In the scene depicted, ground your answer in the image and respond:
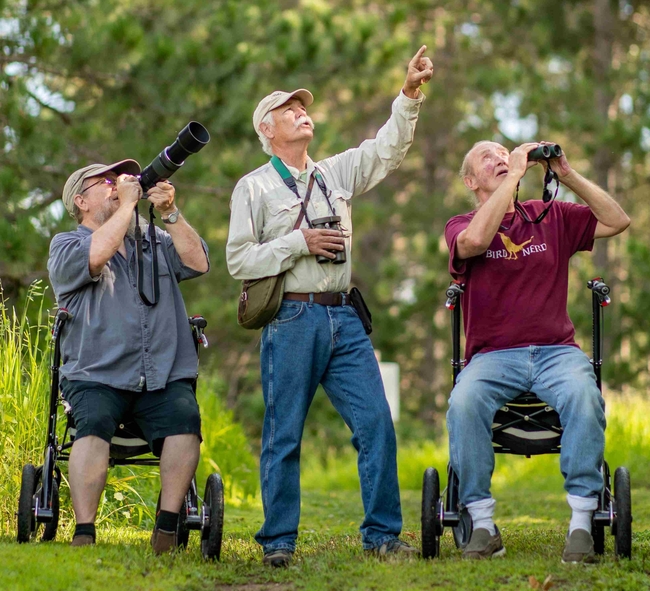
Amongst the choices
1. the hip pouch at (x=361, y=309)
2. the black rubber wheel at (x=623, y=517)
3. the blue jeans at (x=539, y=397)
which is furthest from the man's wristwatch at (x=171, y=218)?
the black rubber wheel at (x=623, y=517)

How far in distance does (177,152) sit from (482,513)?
2004 millimetres

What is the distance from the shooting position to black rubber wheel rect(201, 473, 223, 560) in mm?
4457

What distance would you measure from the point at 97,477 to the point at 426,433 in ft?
41.5

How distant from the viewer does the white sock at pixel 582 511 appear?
4.26 metres

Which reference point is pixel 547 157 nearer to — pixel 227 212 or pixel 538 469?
pixel 538 469

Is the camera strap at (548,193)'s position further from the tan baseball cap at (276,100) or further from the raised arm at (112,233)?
the raised arm at (112,233)

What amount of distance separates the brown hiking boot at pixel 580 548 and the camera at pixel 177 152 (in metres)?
2.24

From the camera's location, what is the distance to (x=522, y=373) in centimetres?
461

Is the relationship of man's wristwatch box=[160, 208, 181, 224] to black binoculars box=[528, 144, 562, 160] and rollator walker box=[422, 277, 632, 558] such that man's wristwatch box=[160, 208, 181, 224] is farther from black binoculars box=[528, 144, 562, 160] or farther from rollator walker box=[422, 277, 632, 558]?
black binoculars box=[528, 144, 562, 160]

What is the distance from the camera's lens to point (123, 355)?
15.4 feet

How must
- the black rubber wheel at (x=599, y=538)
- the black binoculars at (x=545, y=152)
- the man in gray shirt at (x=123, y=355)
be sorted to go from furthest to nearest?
the black binoculars at (x=545, y=152) < the man in gray shirt at (x=123, y=355) < the black rubber wheel at (x=599, y=538)

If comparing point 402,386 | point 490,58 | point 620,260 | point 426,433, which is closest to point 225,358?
point 426,433

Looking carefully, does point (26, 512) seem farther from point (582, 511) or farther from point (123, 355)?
point (582, 511)

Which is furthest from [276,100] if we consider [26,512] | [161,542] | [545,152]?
[26,512]
